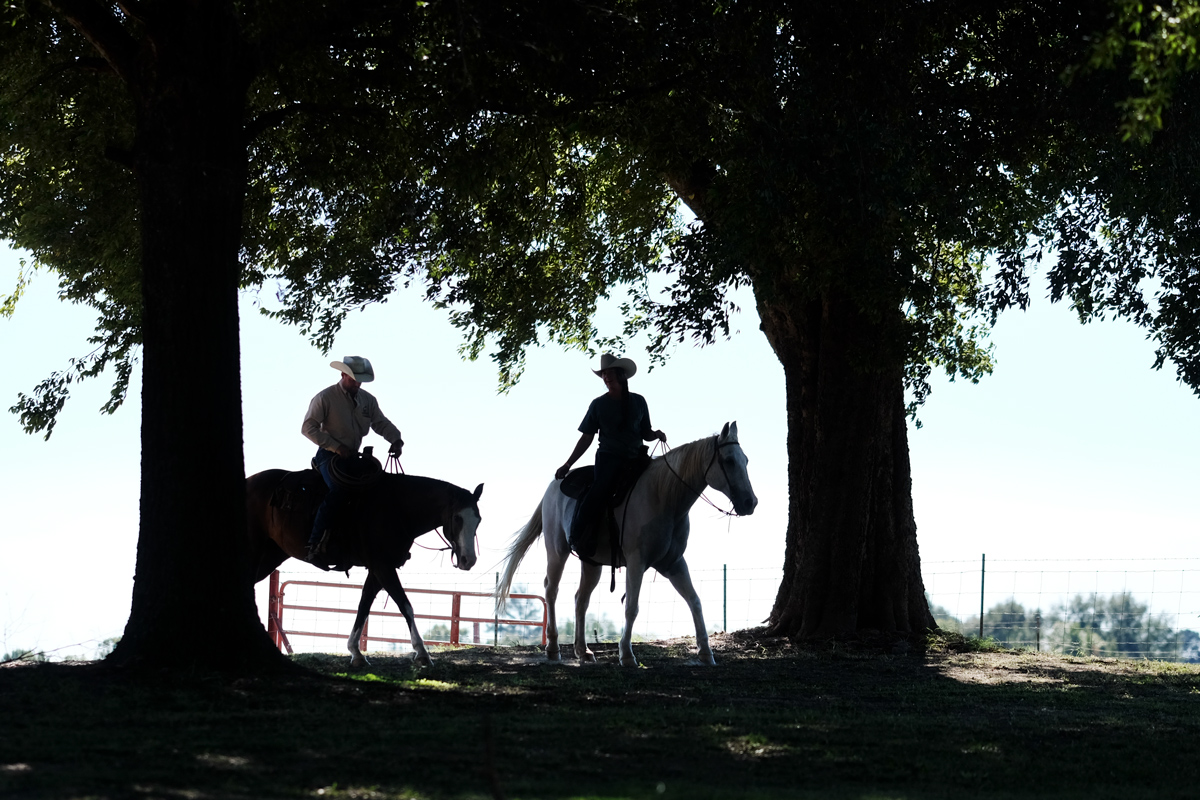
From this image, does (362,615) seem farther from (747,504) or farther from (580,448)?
(747,504)

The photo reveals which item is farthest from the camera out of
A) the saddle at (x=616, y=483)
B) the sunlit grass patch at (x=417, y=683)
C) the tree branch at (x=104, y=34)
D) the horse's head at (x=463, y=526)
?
the saddle at (x=616, y=483)

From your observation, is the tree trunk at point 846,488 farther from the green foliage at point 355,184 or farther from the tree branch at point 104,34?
the tree branch at point 104,34

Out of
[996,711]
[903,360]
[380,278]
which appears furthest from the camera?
[380,278]

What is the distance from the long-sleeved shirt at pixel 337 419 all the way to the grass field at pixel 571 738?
211cm

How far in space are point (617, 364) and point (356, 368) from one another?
2390 mm

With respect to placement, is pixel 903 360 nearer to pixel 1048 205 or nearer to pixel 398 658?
pixel 1048 205

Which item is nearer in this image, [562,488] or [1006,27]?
[562,488]

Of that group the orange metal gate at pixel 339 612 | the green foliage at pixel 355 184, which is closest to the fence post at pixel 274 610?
the orange metal gate at pixel 339 612

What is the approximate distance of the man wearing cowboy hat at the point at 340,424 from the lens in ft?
37.9

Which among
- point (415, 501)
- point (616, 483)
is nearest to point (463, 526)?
point (415, 501)

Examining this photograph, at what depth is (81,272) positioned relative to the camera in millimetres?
17156

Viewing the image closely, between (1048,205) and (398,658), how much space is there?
8985 millimetres

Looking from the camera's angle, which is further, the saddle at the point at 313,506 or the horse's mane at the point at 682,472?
→ the horse's mane at the point at 682,472

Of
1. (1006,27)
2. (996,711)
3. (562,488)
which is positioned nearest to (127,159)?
(562,488)
